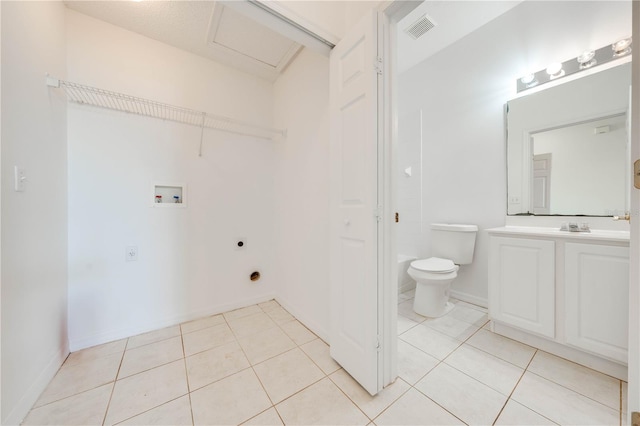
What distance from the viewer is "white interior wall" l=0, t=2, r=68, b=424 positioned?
41.6 inches

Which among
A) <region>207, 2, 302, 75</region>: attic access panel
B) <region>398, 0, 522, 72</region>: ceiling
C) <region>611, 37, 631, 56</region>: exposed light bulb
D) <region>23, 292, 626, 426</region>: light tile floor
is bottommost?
<region>23, 292, 626, 426</region>: light tile floor

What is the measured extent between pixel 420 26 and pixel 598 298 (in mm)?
2500

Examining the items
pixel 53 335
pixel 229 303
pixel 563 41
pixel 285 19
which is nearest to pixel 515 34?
pixel 563 41

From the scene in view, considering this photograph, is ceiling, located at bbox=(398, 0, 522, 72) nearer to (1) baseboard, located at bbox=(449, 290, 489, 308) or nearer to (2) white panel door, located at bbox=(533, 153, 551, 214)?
(2) white panel door, located at bbox=(533, 153, 551, 214)

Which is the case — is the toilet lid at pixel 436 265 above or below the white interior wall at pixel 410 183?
below

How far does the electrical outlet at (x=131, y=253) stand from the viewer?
5.96ft

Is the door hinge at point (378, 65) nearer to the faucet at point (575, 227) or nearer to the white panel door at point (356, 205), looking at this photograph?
the white panel door at point (356, 205)

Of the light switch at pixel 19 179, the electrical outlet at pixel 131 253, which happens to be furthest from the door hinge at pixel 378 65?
the electrical outlet at pixel 131 253

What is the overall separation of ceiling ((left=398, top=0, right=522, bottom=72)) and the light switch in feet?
9.52

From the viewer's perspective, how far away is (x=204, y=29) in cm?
183

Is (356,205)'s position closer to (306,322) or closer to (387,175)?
(387,175)

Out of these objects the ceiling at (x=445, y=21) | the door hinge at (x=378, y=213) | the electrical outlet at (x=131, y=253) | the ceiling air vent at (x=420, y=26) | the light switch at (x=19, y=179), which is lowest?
the electrical outlet at (x=131, y=253)

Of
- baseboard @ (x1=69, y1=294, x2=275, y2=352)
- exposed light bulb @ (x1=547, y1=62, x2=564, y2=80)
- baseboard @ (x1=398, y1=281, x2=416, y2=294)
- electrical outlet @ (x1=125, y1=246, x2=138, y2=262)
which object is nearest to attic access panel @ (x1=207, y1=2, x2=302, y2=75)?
electrical outlet @ (x1=125, y1=246, x2=138, y2=262)

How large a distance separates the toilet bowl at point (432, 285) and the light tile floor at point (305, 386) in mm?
279
